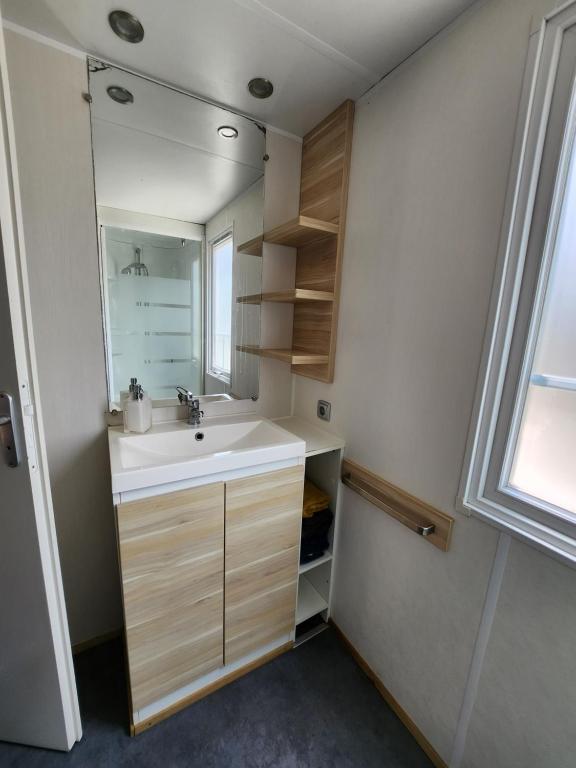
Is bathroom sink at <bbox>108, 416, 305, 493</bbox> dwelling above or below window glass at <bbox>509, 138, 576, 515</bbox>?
below

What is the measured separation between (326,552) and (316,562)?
0.26 ft

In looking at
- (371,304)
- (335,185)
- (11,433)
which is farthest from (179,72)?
(11,433)

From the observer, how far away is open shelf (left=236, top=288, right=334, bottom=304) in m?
1.39

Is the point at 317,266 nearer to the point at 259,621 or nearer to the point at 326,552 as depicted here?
the point at 326,552

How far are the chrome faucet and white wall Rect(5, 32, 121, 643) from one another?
0.31 meters

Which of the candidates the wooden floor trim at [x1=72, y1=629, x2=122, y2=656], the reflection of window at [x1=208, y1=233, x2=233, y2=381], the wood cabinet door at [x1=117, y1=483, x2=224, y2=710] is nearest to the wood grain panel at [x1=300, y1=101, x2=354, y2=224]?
the reflection of window at [x1=208, y1=233, x2=233, y2=381]

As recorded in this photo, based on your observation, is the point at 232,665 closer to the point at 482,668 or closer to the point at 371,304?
the point at 482,668

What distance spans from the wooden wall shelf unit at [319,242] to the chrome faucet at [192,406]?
371mm

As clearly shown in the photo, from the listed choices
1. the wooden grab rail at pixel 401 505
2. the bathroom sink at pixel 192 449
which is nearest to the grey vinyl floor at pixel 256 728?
the wooden grab rail at pixel 401 505

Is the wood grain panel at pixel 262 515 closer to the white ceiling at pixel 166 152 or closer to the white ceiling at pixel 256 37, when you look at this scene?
the white ceiling at pixel 166 152

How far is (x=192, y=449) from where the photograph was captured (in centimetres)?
142

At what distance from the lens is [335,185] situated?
1441mm

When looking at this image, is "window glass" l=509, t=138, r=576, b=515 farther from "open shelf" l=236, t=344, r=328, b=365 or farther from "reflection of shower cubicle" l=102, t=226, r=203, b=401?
"reflection of shower cubicle" l=102, t=226, r=203, b=401

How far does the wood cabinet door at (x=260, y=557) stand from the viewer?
4.04 feet
